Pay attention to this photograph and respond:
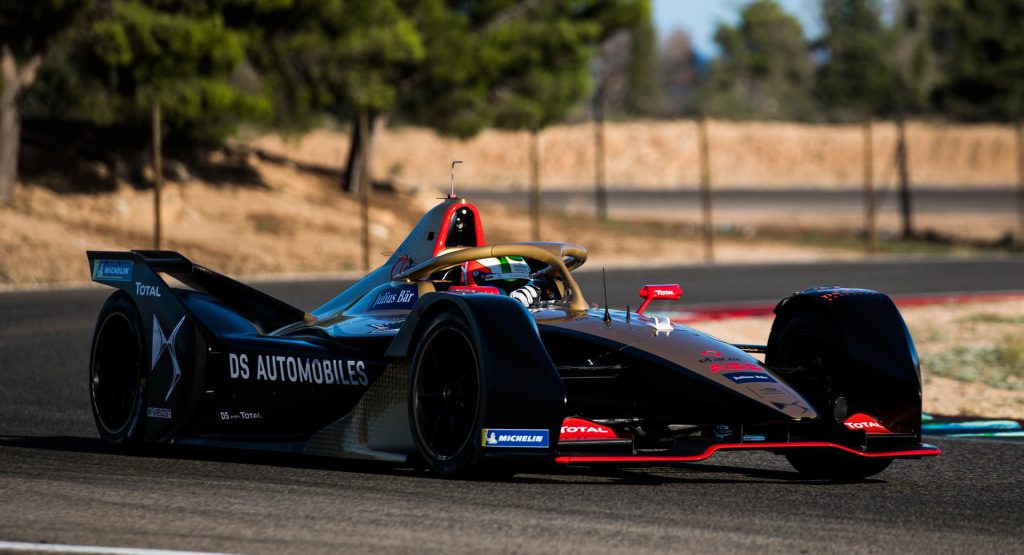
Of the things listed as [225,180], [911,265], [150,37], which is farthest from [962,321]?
[225,180]

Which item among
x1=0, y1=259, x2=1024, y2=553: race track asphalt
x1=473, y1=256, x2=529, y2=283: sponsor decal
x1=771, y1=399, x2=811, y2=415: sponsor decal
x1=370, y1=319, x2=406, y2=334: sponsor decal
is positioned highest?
x1=473, y1=256, x2=529, y2=283: sponsor decal

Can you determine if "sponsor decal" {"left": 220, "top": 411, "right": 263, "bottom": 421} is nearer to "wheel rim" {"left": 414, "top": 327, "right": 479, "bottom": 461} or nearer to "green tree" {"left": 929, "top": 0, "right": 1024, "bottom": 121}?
"wheel rim" {"left": 414, "top": 327, "right": 479, "bottom": 461}

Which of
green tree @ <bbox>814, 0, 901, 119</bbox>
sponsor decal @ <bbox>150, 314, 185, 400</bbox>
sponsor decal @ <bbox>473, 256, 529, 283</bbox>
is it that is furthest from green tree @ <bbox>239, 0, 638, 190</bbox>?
green tree @ <bbox>814, 0, 901, 119</bbox>

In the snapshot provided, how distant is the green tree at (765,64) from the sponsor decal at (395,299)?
88.4 metres

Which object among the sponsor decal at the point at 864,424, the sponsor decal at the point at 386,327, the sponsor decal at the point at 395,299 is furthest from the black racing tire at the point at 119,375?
the sponsor decal at the point at 864,424

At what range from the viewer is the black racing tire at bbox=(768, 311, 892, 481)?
782 centimetres

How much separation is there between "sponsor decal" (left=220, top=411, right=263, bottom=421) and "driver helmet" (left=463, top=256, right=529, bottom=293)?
4.38 ft

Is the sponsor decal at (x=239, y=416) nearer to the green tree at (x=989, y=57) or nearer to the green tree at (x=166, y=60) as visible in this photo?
the green tree at (x=166, y=60)

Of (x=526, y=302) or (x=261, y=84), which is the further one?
(x=261, y=84)

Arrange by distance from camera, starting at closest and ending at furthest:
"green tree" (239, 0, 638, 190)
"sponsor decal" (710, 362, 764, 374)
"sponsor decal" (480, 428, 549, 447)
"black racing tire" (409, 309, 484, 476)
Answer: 1. "sponsor decal" (480, 428, 549, 447)
2. "black racing tire" (409, 309, 484, 476)
3. "sponsor decal" (710, 362, 764, 374)
4. "green tree" (239, 0, 638, 190)

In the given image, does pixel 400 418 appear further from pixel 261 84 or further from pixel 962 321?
pixel 261 84

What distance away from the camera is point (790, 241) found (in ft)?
125

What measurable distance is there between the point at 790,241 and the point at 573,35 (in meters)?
7.69

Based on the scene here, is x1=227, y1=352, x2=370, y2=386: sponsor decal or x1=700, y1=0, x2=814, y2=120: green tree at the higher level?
x1=700, y1=0, x2=814, y2=120: green tree
